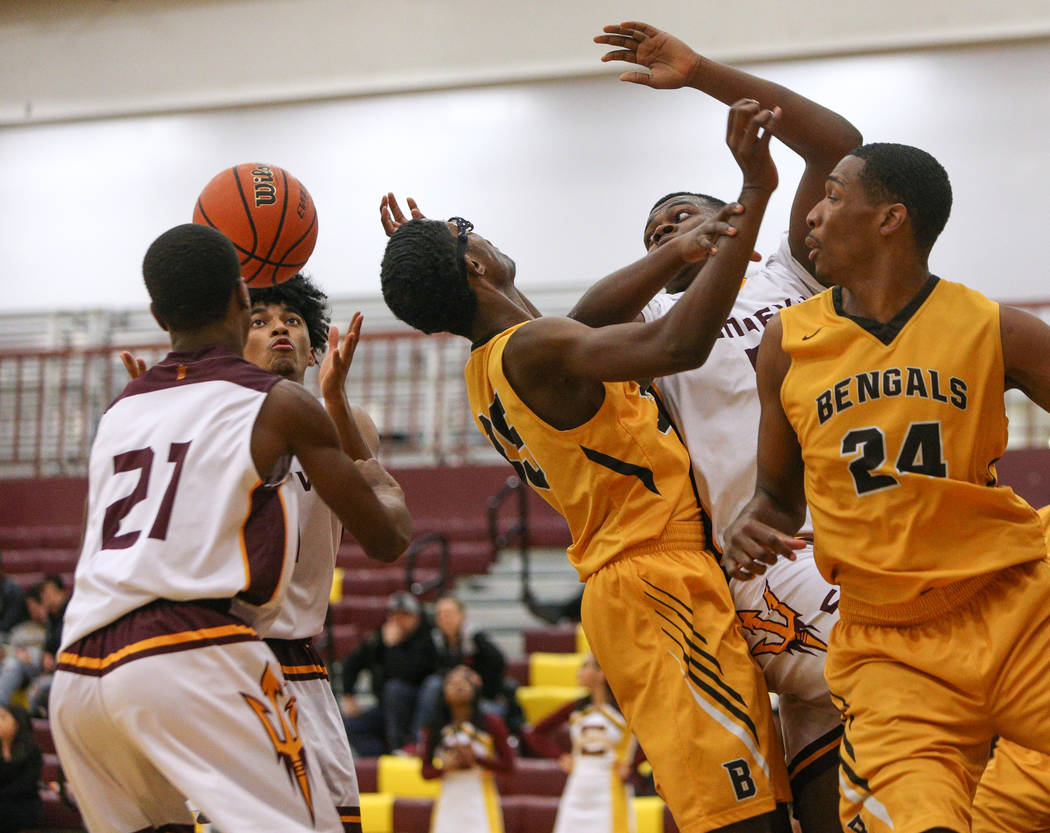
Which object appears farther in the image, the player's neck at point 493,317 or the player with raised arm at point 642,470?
the player's neck at point 493,317

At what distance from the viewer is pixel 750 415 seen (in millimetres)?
3783

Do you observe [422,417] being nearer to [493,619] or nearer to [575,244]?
[575,244]

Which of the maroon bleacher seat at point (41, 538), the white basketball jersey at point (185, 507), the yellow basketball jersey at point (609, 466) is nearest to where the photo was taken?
the white basketball jersey at point (185, 507)

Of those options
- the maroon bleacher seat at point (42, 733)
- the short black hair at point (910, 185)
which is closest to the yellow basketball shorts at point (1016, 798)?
the short black hair at point (910, 185)

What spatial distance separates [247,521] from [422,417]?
39.9 ft

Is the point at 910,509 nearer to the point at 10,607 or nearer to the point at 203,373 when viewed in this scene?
the point at 203,373

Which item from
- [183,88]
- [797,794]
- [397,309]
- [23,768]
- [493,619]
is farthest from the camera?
[183,88]

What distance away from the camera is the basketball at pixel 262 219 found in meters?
4.36

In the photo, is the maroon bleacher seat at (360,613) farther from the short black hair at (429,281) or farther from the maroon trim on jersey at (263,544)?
the maroon trim on jersey at (263,544)

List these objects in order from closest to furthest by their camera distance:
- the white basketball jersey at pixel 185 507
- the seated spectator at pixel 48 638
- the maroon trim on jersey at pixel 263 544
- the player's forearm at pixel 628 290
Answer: the white basketball jersey at pixel 185 507
the maroon trim on jersey at pixel 263 544
the player's forearm at pixel 628 290
the seated spectator at pixel 48 638

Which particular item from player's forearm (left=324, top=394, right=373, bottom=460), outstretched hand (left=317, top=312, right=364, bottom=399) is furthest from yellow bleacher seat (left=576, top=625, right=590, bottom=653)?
outstretched hand (left=317, top=312, right=364, bottom=399)

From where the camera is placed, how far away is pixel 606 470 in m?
3.60

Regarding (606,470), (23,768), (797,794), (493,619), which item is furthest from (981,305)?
(493,619)

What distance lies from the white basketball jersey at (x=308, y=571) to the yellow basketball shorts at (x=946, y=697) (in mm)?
1624
